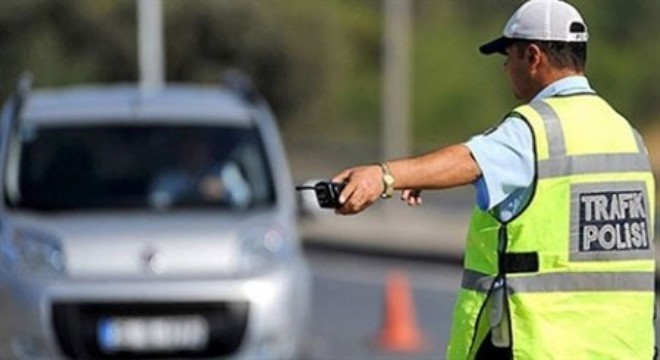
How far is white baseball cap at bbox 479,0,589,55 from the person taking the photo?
527cm

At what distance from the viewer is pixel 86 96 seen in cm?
1142

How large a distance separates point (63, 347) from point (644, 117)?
108 ft

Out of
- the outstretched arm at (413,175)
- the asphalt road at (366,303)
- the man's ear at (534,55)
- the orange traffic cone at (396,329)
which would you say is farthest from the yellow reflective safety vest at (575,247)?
the orange traffic cone at (396,329)

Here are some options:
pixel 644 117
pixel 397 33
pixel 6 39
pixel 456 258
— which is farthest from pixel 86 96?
pixel 644 117

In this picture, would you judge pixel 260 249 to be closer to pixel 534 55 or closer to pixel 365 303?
pixel 534 55

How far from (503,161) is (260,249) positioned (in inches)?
208

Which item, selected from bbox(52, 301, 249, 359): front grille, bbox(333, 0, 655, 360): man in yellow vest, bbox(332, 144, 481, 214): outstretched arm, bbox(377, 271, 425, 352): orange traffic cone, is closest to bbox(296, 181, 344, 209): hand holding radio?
bbox(332, 144, 481, 214): outstretched arm

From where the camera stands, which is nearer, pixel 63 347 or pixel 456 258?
pixel 63 347

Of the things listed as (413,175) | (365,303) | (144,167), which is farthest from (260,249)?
(365,303)

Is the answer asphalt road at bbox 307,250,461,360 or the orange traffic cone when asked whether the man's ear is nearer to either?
asphalt road at bbox 307,250,461,360

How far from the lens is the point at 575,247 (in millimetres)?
5250

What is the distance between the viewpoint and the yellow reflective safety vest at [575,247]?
17.1 ft

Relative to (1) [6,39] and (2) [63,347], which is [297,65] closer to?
(1) [6,39]

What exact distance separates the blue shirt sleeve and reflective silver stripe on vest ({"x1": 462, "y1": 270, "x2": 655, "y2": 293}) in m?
0.22
